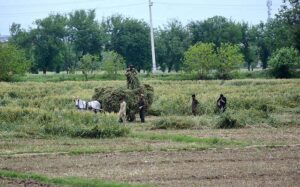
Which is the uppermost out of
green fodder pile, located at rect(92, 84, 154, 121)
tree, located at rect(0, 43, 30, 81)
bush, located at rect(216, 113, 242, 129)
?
tree, located at rect(0, 43, 30, 81)

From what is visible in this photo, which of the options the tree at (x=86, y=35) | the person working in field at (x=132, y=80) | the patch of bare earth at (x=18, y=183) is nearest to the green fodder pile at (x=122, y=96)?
the person working in field at (x=132, y=80)

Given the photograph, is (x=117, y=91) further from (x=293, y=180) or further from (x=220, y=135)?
(x=293, y=180)

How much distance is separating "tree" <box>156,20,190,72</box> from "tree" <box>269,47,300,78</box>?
2820cm

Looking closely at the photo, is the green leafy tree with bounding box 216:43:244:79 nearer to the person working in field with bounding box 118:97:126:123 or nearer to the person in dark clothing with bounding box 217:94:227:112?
the person in dark clothing with bounding box 217:94:227:112

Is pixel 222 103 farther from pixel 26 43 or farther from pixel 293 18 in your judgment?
pixel 26 43

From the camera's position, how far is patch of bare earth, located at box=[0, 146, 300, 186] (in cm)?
1429

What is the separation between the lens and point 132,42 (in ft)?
358

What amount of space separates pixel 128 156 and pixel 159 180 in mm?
4563

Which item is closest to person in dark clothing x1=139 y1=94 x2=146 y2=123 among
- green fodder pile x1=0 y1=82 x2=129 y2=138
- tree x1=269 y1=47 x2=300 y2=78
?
green fodder pile x1=0 y1=82 x2=129 y2=138

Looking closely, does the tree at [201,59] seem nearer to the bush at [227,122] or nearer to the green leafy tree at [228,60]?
the green leafy tree at [228,60]

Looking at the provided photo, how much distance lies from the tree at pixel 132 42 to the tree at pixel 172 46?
103 inches

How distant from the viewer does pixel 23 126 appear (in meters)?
25.5

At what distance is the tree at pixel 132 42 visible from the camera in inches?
4284

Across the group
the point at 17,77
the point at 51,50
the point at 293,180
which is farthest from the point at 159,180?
the point at 51,50
